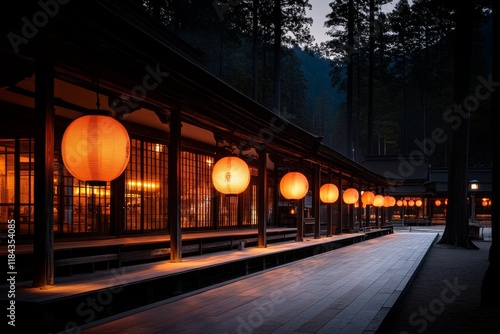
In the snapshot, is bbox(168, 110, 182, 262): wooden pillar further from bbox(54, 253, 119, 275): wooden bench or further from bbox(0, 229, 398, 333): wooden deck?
bbox(54, 253, 119, 275): wooden bench

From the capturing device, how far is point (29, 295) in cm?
593

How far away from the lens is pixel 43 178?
20.6ft

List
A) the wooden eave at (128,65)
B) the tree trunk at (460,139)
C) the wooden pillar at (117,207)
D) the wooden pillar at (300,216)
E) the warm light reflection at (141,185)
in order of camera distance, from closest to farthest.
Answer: the wooden eave at (128,65) → the wooden pillar at (117,207) → the warm light reflection at (141,185) → the wooden pillar at (300,216) → the tree trunk at (460,139)

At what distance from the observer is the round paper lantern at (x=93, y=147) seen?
20.5ft

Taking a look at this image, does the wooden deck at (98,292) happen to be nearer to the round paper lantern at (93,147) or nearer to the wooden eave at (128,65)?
the round paper lantern at (93,147)

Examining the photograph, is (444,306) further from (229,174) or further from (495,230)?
(229,174)

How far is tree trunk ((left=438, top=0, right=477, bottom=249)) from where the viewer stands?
71.4 feet

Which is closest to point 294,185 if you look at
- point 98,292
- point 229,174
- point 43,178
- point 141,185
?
point 229,174

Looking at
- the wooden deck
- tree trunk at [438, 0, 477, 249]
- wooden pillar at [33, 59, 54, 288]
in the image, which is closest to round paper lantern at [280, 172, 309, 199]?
the wooden deck

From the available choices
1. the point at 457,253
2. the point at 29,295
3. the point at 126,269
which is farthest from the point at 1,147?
the point at 457,253

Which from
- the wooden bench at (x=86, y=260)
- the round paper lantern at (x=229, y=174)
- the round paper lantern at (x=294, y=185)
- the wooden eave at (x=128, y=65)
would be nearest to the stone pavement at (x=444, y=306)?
the round paper lantern at (x=294, y=185)

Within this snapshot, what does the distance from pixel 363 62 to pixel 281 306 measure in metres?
58.7

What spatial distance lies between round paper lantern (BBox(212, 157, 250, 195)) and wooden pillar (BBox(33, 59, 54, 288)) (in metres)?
4.82

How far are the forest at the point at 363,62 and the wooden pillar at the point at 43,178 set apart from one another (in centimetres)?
2198
